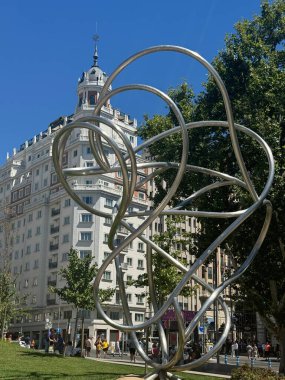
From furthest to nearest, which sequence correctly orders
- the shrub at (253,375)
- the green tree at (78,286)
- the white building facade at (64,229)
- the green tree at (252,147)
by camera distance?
the white building facade at (64,229)
the green tree at (78,286)
the green tree at (252,147)
the shrub at (253,375)

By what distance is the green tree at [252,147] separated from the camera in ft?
81.1

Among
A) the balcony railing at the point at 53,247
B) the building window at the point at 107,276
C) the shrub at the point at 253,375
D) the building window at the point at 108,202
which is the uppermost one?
the building window at the point at 108,202

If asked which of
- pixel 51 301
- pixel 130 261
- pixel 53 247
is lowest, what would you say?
pixel 51 301

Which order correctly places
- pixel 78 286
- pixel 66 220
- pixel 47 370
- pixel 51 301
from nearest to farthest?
pixel 47 370 → pixel 78 286 → pixel 51 301 → pixel 66 220

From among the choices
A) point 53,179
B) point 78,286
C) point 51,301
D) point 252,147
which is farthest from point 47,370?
point 53,179

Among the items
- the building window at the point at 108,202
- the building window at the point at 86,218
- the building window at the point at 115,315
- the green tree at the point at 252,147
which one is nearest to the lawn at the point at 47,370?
the green tree at the point at 252,147

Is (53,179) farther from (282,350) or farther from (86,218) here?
(282,350)

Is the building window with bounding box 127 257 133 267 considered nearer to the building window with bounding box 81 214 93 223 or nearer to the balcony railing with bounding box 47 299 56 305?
the building window with bounding box 81 214 93 223

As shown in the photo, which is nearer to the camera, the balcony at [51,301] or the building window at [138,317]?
the balcony at [51,301]

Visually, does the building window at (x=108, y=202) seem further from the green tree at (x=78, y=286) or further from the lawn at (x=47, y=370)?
the lawn at (x=47, y=370)

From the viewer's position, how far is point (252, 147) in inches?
974

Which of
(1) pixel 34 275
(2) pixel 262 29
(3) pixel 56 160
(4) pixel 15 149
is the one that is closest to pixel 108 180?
(1) pixel 34 275

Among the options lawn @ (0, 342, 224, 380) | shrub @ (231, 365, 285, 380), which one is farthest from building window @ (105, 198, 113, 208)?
shrub @ (231, 365, 285, 380)

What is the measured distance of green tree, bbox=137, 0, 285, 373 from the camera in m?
24.7
